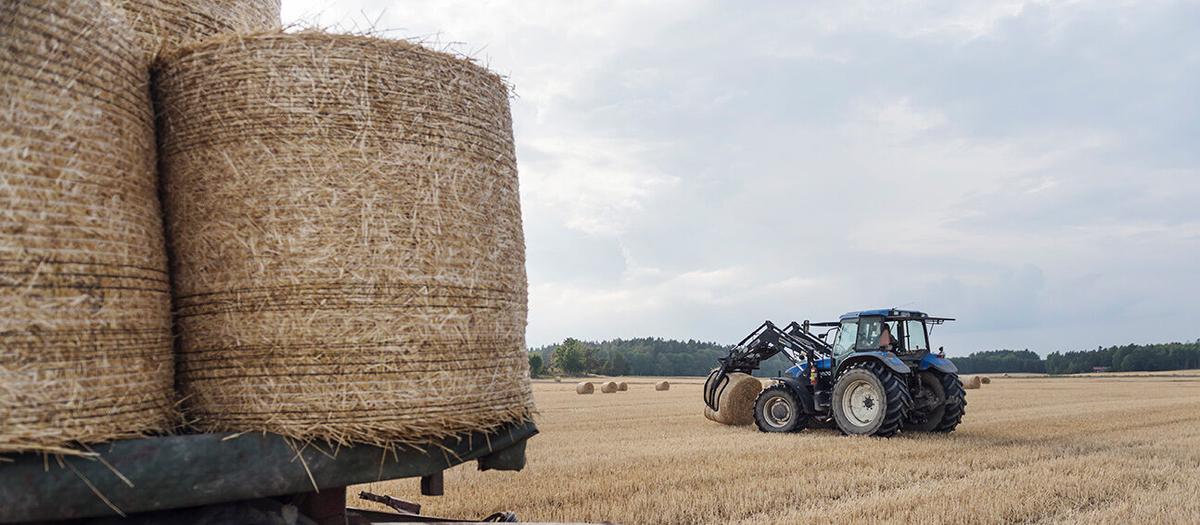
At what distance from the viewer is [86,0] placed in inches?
102

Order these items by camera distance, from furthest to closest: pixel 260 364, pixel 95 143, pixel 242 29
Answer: pixel 242 29
pixel 260 364
pixel 95 143

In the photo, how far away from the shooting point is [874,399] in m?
12.0

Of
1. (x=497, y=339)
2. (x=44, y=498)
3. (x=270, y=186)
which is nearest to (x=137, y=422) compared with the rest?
(x=44, y=498)

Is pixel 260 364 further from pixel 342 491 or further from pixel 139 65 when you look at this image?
pixel 139 65

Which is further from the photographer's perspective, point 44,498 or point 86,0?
point 86,0

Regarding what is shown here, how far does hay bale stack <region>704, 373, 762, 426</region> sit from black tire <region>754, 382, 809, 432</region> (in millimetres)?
1204

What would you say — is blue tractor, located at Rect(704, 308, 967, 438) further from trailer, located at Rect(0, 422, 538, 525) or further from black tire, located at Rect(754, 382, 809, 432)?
trailer, located at Rect(0, 422, 538, 525)

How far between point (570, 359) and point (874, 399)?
203 ft

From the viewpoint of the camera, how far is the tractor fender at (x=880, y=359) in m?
11.7

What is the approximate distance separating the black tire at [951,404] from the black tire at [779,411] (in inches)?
75.3

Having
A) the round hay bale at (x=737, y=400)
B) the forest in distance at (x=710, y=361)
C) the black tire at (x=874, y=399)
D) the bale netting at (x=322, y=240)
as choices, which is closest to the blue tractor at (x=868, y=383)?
the black tire at (x=874, y=399)

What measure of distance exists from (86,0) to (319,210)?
893 mm

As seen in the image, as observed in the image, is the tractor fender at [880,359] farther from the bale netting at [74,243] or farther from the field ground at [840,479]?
the bale netting at [74,243]

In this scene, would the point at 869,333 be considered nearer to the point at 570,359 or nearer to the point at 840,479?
the point at 840,479
